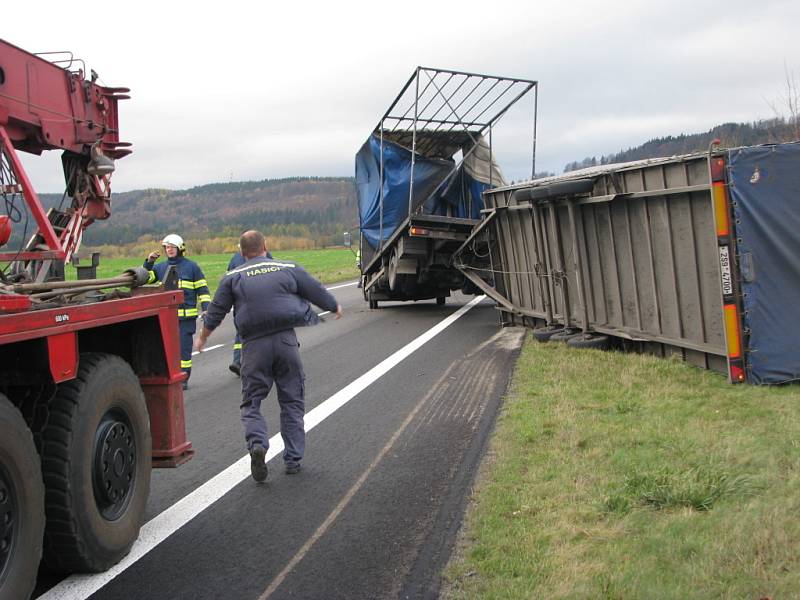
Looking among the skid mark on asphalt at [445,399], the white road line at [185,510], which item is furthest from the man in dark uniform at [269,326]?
the skid mark on asphalt at [445,399]

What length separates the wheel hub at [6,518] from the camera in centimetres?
328

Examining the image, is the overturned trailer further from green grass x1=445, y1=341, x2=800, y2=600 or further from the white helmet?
the white helmet

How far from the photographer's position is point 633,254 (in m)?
9.49

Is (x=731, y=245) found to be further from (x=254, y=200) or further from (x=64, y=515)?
(x=254, y=200)

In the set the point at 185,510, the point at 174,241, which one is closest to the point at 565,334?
the point at 174,241

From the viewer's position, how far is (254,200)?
6181 inches

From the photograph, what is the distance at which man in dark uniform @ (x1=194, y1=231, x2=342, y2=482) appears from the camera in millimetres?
6008

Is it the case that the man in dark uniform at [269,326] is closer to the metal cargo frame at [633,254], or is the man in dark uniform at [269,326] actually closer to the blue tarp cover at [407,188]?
the metal cargo frame at [633,254]

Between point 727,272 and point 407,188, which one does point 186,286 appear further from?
point 407,188

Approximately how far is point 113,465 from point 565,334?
7674 millimetres

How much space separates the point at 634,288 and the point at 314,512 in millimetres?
5620

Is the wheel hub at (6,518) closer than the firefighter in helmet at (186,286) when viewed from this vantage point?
Yes

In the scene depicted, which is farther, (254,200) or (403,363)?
(254,200)

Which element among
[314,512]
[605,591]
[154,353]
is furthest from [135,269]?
[605,591]
